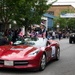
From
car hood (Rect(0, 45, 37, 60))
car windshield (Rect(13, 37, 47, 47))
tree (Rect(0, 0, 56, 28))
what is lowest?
tree (Rect(0, 0, 56, 28))

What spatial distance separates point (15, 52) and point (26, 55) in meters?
0.46

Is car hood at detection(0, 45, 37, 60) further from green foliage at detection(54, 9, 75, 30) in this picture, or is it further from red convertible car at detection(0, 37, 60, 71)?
green foliage at detection(54, 9, 75, 30)

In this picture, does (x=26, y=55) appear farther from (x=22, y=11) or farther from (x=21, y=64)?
(x=22, y=11)

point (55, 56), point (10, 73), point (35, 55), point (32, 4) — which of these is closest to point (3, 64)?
point (10, 73)

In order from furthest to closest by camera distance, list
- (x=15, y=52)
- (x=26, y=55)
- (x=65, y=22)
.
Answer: (x=65, y=22), (x=15, y=52), (x=26, y=55)

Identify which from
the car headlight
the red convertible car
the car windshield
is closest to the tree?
the car windshield

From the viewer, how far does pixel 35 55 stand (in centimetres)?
975

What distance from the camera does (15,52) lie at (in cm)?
993

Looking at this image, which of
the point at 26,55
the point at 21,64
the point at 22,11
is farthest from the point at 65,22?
the point at 21,64

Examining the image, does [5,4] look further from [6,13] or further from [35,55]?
[35,55]

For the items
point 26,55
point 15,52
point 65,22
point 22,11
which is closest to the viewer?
point 26,55

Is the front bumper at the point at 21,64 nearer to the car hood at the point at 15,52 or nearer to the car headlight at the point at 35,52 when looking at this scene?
the car hood at the point at 15,52

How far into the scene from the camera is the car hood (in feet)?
31.4

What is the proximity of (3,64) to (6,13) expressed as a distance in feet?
41.2
